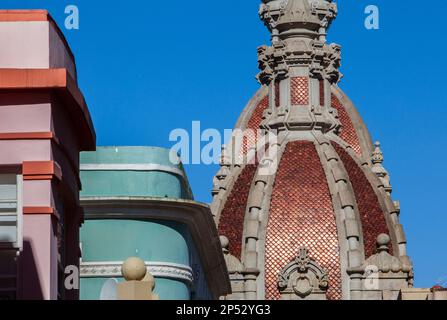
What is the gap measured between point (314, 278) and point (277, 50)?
11787 millimetres

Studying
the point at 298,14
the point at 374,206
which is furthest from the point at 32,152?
the point at 298,14

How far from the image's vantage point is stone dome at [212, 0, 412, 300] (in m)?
108

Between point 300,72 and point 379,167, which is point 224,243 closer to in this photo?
point 300,72

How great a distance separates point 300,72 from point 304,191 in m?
5.81

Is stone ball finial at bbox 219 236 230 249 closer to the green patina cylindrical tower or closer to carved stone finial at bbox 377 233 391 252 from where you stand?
carved stone finial at bbox 377 233 391 252

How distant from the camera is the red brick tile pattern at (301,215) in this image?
10925 cm

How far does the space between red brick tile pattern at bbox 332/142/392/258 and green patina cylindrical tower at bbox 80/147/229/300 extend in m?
61.7

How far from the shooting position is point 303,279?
10538 cm

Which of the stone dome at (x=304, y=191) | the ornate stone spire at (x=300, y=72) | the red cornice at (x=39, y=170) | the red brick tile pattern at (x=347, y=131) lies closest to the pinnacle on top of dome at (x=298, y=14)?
the ornate stone spire at (x=300, y=72)

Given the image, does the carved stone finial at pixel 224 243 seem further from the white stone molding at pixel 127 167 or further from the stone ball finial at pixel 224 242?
the white stone molding at pixel 127 167

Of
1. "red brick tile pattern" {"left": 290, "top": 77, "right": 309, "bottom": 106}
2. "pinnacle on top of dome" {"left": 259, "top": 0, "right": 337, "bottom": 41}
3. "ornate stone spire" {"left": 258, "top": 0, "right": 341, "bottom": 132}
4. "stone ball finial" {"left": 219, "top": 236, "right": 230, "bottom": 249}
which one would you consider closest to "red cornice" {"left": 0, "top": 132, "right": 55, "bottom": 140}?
"stone ball finial" {"left": 219, "top": 236, "right": 230, "bottom": 249}

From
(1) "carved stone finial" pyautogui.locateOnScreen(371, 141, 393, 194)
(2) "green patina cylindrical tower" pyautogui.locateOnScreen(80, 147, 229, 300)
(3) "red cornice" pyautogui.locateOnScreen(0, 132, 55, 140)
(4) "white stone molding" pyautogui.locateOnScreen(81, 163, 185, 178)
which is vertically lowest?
(3) "red cornice" pyautogui.locateOnScreen(0, 132, 55, 140)
